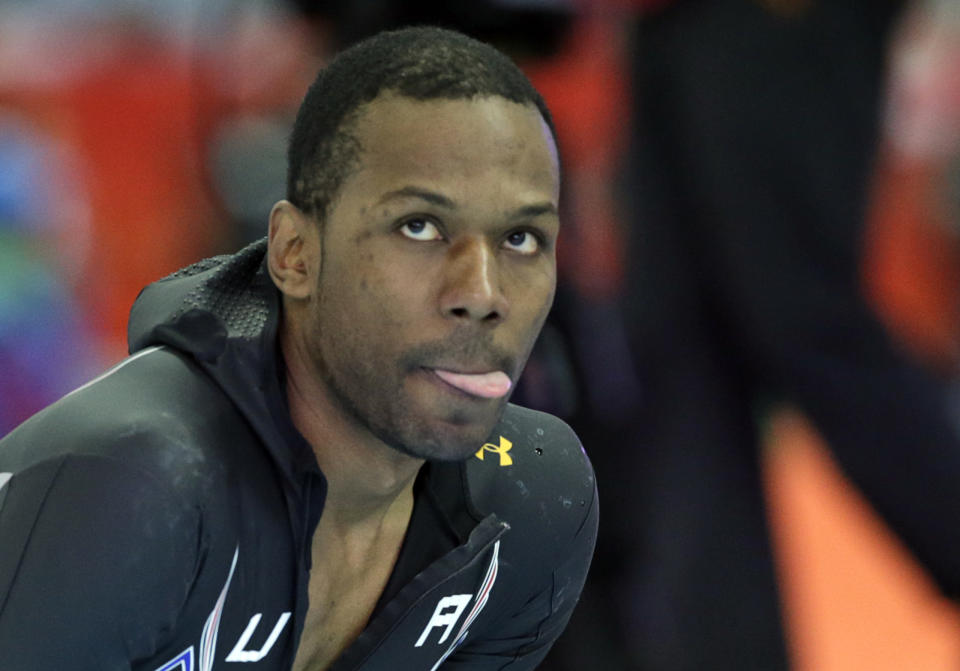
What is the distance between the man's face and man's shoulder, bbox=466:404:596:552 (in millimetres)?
228

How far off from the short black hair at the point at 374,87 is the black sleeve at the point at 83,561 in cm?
43

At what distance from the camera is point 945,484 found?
2.98 metres

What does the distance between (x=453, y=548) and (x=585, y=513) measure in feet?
0.78

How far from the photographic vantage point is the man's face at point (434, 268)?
66.4 inches

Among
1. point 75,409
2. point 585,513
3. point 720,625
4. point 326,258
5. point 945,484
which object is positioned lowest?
point 720,625

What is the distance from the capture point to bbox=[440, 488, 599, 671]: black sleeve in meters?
2.13

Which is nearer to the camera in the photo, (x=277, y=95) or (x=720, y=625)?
(x=720, y=625)

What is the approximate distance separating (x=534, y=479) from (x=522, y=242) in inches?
15.5

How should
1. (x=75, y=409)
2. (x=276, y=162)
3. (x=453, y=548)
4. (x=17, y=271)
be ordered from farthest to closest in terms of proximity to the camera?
(x=17, y=271)
(x=276, y=162)
(x=453, y=548)
(x=75, y=409)

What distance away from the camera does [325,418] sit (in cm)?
184

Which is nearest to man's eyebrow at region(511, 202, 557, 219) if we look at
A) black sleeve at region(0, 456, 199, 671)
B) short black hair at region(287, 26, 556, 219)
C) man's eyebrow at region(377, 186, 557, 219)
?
man's eyebrow at region(377, 186, 557, 219)

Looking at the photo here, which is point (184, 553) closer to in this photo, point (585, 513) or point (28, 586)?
point (28, 586)

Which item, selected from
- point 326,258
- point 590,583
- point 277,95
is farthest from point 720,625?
point 326,258

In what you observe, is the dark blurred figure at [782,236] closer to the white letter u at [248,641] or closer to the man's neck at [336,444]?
the man's neck at [336,444]
